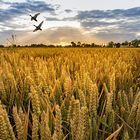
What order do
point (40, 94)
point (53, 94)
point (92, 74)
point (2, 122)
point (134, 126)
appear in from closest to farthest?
point (2, 122) → point (134, 126) → point (40, 94) → point (53, 94) → point (92, 74)

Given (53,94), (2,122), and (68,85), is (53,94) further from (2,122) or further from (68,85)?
(2,122)

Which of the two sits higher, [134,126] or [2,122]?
[2,122]

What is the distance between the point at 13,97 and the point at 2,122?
885 millimetres

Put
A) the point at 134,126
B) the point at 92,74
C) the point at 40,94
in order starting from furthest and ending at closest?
1. the point at 92,74
2. the point at 40,94
3. the point at 134,126

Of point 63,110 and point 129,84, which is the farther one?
point 129,84

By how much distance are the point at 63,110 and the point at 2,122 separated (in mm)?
509

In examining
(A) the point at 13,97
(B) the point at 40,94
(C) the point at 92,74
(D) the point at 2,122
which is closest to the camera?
(D) the point at 2,122

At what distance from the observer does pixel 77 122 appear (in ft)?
3.82

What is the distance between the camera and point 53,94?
72.0 inches

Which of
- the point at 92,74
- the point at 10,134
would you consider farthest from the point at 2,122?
the point at 92,74

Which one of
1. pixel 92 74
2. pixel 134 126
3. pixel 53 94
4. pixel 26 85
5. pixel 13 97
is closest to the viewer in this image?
pixel 134 126

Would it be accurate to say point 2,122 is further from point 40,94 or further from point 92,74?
point 92,74

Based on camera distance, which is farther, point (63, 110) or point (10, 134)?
point (63, 110)

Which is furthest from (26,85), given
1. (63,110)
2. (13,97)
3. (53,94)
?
(63,110)
